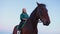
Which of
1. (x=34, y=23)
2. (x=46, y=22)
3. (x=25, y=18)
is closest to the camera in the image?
(x=46, y=22)

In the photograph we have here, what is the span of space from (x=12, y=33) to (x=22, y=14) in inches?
74.6

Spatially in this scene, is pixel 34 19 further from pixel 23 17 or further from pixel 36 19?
pixel 23 17

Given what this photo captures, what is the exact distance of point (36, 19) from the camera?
8.84 m

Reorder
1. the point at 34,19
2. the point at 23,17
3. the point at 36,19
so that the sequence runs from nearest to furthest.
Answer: the point at 36,19 < the point at 34,19 < the point at 23,17

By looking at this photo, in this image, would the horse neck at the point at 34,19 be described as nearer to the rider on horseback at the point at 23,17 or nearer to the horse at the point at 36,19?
the horse at the point at 36,19

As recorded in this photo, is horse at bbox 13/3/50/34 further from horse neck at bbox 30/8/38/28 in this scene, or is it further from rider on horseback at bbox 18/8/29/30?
rider on horseback at bbox 18/8/29/30

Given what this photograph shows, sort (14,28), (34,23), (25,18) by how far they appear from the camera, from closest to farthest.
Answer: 1. (34,23)
2. (25,18)
3. (14,28)

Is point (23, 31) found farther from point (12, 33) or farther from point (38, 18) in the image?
point (12, 33)

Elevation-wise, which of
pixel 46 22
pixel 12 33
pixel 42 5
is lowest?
pixel 12 33

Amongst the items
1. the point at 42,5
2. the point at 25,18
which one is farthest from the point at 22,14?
the point at 42,5

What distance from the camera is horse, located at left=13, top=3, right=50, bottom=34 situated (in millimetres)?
8328

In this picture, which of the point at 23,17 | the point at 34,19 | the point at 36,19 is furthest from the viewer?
the point at 23,17

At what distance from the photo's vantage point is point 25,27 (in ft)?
31.1

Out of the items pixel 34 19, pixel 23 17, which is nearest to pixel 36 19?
pixel 34 19
